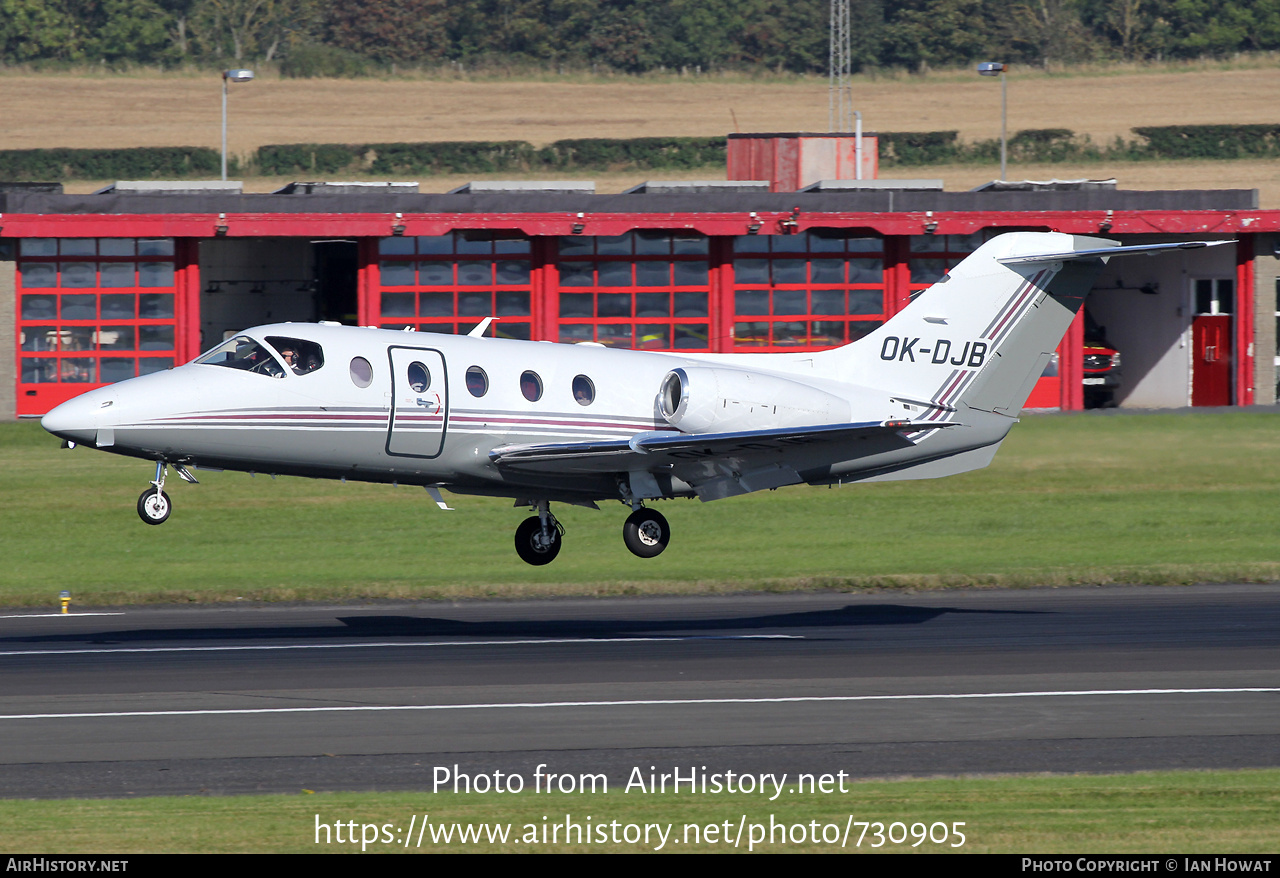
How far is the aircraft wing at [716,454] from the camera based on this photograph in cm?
2319

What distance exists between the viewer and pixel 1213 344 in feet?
167

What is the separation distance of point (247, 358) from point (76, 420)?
2641mm

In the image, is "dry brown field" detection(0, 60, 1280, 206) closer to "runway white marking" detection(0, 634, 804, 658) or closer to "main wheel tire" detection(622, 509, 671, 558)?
"runway white marking" detection(0, 634, 804, 658)

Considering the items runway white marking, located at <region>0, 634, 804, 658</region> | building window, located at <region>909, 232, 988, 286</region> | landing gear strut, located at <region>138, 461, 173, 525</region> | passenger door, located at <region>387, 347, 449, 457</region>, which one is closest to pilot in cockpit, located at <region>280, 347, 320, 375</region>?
passenger door, located at <region>387, 347, 449, 457</region>

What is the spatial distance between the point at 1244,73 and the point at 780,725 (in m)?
103

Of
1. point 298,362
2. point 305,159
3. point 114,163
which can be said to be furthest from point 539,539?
point 305,159

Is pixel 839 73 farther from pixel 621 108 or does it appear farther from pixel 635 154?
pixel 621 108

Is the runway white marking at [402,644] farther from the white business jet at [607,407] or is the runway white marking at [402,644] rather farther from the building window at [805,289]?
the building window at [805,289]

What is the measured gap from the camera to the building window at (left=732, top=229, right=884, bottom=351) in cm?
4894

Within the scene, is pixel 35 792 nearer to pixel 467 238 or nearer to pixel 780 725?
pixel 780 725

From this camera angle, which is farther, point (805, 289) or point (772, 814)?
point (805, 289)

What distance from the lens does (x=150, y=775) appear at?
16.5 metres

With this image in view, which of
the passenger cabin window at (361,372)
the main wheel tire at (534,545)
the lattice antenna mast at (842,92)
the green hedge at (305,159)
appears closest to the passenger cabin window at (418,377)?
the passenger cabin window at (361,372)

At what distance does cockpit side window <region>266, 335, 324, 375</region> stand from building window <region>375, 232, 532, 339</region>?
971 inches
